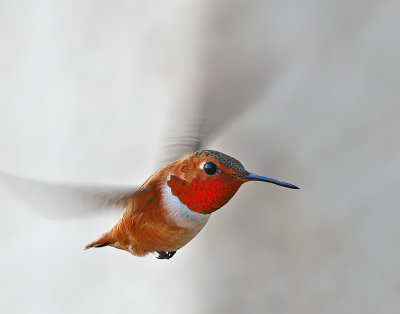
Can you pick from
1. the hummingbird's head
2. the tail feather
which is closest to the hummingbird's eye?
the hummingbird's head

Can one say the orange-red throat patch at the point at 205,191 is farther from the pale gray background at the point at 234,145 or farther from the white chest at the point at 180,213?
the pale gray background at the point at 234,145

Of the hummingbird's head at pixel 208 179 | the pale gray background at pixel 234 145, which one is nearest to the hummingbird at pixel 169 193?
the hummingbird's head at pixel 208 179

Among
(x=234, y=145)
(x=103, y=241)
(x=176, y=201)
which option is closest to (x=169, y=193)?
(x=176, y=201)

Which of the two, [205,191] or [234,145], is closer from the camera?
[205,191]

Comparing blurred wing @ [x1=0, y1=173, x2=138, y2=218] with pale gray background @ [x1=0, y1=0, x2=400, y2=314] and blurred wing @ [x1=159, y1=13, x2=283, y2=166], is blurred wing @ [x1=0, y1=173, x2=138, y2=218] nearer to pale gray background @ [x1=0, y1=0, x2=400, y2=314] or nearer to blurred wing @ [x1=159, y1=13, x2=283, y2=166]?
blurred wing @ [x1=159, y1=13, x2=283, y2=166]

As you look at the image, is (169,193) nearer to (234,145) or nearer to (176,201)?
(176,201)

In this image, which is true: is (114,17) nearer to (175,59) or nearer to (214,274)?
(175,59)

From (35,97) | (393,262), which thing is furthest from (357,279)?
(35,97)

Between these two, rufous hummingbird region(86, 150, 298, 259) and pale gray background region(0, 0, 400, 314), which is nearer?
rufous hummingbird region(86, 150, 298, 259)
